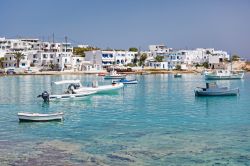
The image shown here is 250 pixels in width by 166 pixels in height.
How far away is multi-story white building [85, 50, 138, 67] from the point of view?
139125mm

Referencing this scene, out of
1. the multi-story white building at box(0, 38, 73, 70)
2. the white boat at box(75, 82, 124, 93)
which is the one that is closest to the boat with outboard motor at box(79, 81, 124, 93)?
the white boat at box(75, 82, 124, 93)

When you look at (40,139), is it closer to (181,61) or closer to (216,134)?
(216,134)

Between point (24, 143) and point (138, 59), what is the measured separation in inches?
5120

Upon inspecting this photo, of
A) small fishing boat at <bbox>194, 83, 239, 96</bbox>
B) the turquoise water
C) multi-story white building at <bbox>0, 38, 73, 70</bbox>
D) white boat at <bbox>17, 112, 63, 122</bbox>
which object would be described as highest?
multi-story white building at <bbox>0, 38, 73, 70</bbox>

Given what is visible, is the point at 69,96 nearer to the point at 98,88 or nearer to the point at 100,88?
the point at 98,88

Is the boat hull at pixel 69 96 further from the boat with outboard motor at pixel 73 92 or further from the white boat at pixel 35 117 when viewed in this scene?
the white boat at pixel 35 117

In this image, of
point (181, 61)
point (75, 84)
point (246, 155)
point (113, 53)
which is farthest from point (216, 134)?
point (181, 61)

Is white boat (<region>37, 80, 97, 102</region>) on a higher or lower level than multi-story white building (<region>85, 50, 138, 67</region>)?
lower

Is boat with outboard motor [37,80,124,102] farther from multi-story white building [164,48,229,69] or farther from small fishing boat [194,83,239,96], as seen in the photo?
multi-story white building [164,48,229,69]

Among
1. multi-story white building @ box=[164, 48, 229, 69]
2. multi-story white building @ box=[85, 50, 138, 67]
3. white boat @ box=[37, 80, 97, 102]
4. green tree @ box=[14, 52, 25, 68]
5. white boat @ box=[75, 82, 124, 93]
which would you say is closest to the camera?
white boat @ box=[37, 80, 97, 102]

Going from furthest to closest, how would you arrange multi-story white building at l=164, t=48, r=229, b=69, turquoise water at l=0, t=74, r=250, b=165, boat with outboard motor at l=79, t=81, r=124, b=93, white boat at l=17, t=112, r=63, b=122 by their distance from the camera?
1. multi-story white building at l=164, t=48, r=229, b=69
2. boat with outboard motor at l=79, t=81, r=124, b=93
3. white boat at l=17, t=112, r=63, b=122
4. turquoise water at l=0, t=74, r=250, b=165

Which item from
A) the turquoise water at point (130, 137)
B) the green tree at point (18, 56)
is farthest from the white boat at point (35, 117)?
the green tree at point (18, 56)

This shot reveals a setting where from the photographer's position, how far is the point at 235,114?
34781 millimetres

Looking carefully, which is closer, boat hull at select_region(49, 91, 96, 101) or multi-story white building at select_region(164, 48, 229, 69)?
boat hull at select_region(49, 91, 96, 101)
